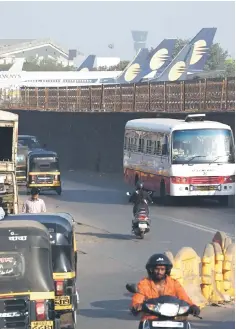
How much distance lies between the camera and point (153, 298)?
33.4 ft

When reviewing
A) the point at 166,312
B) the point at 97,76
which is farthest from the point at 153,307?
the point at 97,76

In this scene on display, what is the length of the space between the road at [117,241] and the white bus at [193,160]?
643mm

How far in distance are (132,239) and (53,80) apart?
282 feet

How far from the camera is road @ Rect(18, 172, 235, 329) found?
16.3m

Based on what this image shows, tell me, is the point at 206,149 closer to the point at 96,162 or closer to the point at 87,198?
the point at 87,198

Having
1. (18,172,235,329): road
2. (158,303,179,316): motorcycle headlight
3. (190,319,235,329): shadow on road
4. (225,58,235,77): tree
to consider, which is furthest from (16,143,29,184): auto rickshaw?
(225,58,235,77): tree

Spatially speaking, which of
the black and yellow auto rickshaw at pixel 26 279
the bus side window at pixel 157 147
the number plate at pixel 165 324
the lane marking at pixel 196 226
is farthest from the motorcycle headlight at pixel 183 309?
the bus side window at pixel 157 147

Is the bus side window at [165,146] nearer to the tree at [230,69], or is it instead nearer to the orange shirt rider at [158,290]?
the orange shirt rider at [158,290]

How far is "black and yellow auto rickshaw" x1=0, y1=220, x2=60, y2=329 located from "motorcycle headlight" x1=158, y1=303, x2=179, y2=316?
2905 mm

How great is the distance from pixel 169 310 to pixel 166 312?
0.11ft

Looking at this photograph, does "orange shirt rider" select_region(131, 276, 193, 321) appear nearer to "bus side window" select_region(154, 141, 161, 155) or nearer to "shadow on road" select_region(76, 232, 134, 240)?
"shadow on road" select_region(76, 232, 134, 240)

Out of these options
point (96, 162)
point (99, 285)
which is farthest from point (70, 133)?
point (99, 285)

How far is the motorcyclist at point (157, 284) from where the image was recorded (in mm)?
10406

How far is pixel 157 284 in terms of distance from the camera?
10633mm
